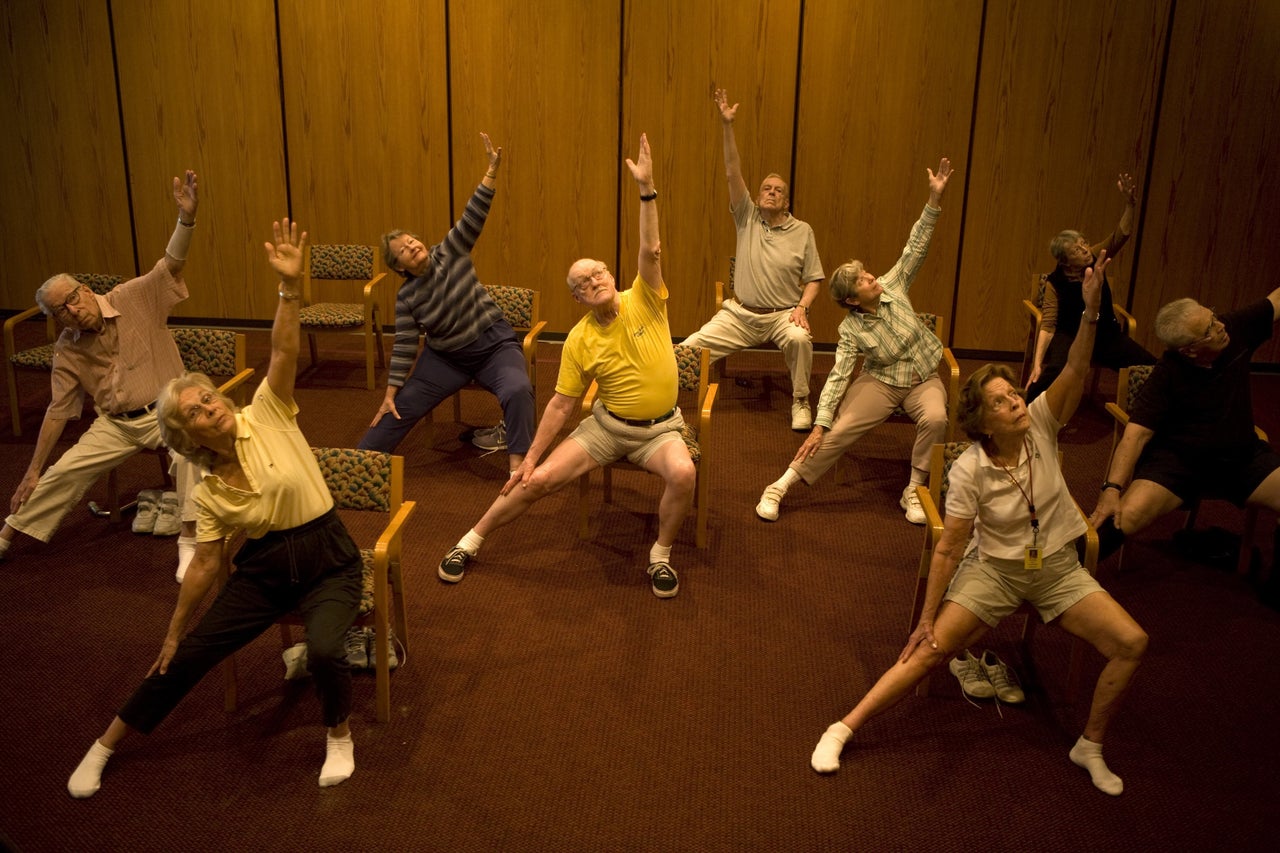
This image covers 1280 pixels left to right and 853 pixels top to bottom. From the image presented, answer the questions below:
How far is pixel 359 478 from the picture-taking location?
3.83 m

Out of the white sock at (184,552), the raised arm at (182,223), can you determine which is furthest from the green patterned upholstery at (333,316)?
the white sock at (184,552)

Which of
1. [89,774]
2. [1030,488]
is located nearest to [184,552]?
[89,774]

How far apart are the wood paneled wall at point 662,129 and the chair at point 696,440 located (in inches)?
100

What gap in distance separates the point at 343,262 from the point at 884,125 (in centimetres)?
358

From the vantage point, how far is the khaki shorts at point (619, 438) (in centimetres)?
455

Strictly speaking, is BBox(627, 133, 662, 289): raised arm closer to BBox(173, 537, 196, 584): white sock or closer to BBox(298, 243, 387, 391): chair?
BBox(173, 537, 196, 584): white sock

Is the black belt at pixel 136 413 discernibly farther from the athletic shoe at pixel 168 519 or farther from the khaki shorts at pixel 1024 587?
the khaki shorts at pixel 1024 587

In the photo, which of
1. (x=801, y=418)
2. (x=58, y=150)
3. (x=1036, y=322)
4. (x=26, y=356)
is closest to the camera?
(x=26, y=356)

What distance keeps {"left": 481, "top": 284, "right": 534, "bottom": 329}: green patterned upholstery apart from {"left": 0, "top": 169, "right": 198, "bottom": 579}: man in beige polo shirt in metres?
1.76

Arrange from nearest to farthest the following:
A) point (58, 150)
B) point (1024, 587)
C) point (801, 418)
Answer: point (1024, 587) < point (801, 418) < point (58, 150)

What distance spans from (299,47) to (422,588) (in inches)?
178

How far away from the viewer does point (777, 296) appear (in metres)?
6.29

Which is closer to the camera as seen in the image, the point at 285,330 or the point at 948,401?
the point at 285,330

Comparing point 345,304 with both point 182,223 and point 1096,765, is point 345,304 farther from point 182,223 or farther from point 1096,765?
point 1096,765
